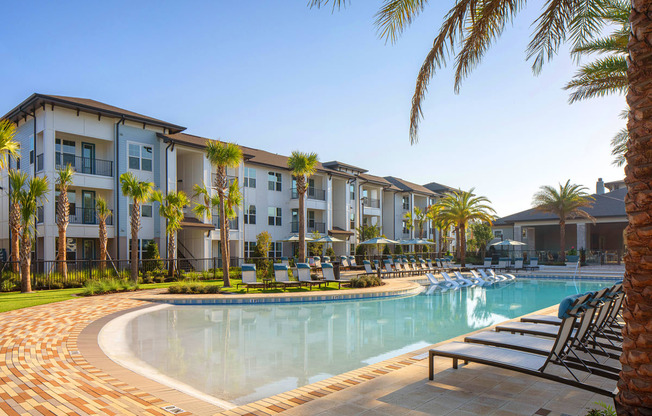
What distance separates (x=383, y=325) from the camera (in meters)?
11.3

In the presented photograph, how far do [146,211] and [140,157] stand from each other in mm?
3254

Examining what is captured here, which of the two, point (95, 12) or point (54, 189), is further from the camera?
point (54, 189)

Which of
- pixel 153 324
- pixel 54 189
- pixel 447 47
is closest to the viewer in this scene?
pixel 447 47

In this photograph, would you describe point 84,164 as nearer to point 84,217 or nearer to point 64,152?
point 64,152

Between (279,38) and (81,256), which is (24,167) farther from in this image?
(279,38)

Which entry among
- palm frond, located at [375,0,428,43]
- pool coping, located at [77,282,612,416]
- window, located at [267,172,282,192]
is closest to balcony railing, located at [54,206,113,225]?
window, located at [267,172,282,192]

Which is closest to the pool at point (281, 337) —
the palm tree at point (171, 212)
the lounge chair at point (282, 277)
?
the lounge chair at point (282, 277)

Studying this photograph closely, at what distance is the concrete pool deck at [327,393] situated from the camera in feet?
14.2

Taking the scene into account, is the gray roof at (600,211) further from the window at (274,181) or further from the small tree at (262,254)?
the small tree at (262,254)

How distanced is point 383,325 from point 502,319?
3.44 metres

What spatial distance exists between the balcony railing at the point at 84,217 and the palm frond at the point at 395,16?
22251 millimetres

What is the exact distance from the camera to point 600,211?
38.1m

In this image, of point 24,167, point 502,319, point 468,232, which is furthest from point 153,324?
point 468,232

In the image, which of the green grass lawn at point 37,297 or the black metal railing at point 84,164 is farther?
the black metal railing at point 84,164
